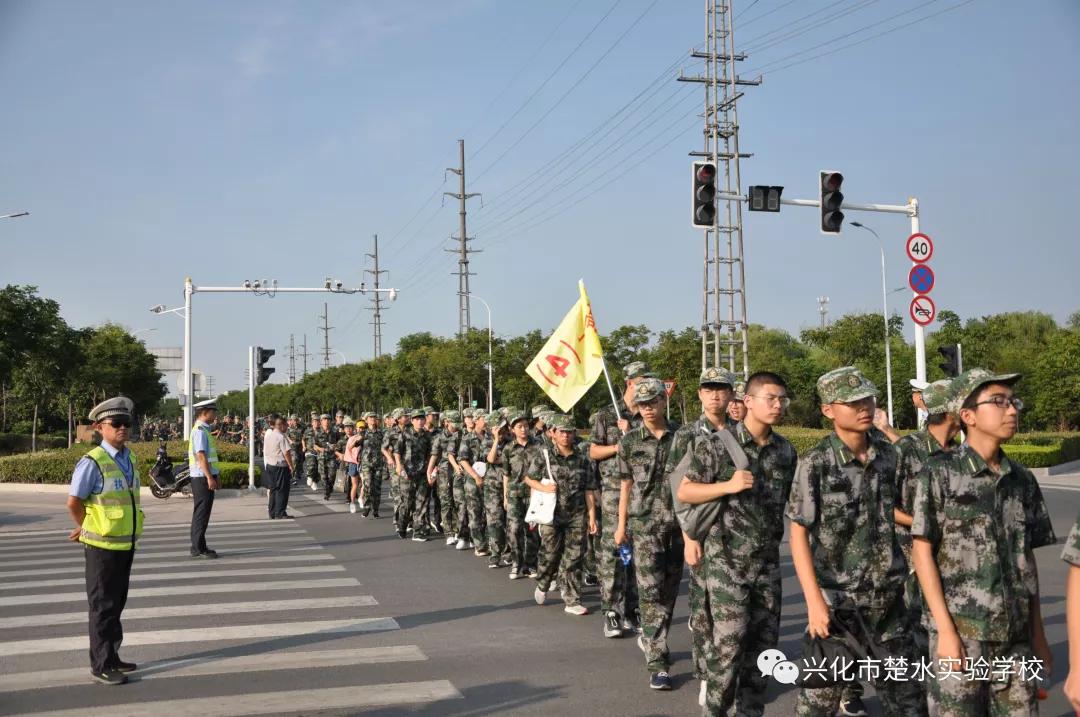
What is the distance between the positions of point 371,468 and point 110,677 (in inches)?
450

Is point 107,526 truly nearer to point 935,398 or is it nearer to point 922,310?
point 935,398

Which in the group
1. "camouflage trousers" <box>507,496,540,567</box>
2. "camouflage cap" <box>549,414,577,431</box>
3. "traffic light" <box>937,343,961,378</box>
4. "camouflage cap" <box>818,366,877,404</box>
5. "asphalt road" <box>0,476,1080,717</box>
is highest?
"traffic light" <box>937,343,961,378</box>

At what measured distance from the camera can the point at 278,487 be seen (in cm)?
1814

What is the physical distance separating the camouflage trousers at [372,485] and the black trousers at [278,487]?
136 cm

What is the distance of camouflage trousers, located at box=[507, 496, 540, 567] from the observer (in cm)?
1073

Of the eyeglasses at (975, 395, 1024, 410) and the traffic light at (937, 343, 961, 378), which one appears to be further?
the traffic light at (937, 343, 961, 378)

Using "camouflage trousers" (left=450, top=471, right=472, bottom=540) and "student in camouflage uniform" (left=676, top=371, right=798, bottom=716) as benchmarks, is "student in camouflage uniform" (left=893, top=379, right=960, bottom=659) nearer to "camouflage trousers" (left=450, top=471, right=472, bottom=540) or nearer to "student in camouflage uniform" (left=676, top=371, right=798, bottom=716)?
"student in camouflage uniform" (left=676, top=371, right=798, bottom=716)

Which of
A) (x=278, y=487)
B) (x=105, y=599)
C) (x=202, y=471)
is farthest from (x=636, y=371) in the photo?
(x=278, y=487)

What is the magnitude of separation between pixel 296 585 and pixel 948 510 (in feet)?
26.0

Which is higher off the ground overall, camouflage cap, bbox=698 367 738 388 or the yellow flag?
the yellow flag

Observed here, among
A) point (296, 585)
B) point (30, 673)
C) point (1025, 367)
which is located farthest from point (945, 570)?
point (1025, 367)

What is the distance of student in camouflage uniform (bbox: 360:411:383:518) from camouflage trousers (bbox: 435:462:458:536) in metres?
3.61

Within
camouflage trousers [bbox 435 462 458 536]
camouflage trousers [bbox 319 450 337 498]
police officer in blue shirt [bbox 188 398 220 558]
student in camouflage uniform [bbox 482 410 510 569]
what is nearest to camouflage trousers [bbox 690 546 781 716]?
student in camouflage uniform [bbox 482 410 510 569]

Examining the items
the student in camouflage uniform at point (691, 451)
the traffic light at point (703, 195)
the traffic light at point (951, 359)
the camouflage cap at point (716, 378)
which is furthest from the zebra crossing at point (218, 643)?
the traffic light at point (951, 359)
